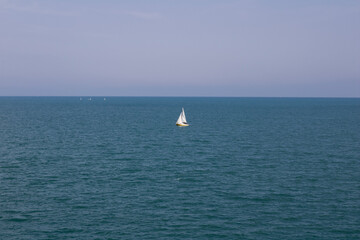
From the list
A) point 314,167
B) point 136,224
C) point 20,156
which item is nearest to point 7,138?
point 20,156

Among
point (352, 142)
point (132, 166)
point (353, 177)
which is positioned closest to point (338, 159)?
point (353, 177)

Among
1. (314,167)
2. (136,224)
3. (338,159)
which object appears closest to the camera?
(136,224)

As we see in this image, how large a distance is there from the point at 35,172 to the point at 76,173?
22.3 ft

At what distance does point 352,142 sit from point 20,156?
81458mm

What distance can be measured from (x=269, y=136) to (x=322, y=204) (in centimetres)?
6029

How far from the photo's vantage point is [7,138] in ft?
301

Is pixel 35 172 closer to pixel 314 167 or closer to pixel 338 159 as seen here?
pixel 314 167

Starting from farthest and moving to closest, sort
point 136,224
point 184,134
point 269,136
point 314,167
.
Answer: point 184,134, point 269,136, point 314,167, point 136,224

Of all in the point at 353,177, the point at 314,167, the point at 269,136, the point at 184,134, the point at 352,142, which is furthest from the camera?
the point at 184,134

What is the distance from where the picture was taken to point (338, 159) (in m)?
65.7

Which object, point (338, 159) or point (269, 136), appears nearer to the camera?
point (338, 159)

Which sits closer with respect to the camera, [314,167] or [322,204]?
[322,204]

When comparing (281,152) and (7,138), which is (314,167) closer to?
(281,152)

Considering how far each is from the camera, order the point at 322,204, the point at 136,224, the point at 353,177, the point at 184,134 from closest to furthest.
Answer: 1. the point at 136,224
2. the point at 322,204
3. the point at 353,177
4. the point at 184,134
